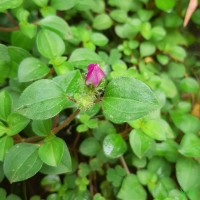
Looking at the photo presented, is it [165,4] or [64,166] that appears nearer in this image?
[64,166]

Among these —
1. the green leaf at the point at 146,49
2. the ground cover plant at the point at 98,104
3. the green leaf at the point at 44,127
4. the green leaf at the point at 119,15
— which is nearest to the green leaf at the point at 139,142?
the ground cover plant at the point at 98,104

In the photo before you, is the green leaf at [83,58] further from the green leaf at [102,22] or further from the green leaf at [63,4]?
the green leaf at [102,22]

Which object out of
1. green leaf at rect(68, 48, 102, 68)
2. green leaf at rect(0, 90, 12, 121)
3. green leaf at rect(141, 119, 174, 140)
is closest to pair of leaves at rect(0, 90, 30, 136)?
green leaf at rect(0, 90, 12, 121)

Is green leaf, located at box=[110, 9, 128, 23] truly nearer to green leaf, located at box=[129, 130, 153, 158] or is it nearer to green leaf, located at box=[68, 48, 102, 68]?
green leaf, located at box=[68, 48, 102, 68]

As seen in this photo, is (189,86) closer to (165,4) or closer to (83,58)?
(165,4)

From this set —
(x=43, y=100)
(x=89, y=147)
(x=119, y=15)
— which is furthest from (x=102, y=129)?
(x=119, y=15)

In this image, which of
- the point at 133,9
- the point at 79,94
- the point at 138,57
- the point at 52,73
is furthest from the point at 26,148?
the point at 133,9
